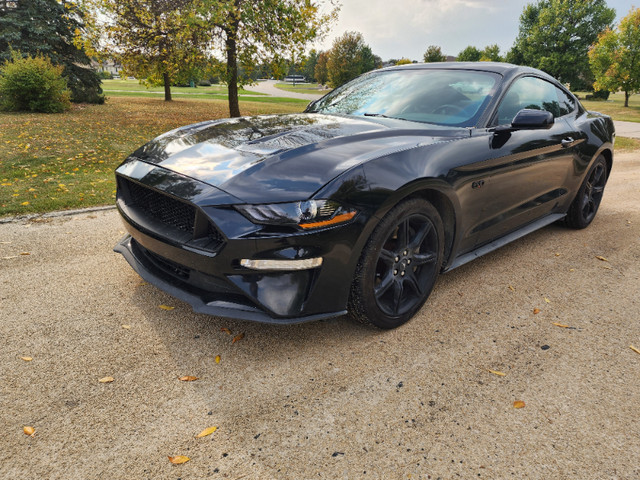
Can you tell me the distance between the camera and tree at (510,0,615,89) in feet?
136

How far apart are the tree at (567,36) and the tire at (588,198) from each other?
140ft

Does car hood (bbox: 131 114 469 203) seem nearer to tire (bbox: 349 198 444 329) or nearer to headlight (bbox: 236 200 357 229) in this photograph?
headlight (bbox: 236 200 357 229)

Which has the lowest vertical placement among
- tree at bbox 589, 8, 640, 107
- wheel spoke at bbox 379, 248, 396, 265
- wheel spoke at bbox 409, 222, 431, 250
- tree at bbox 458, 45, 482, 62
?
wheel spoke at bbox 379, 248, 396, 265

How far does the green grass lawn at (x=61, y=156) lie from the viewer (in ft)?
17.6

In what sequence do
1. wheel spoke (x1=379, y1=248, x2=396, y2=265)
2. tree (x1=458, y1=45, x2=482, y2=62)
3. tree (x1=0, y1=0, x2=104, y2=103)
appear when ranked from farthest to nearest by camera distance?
tree (x1=458, y1=45, x2=482, y2=62) → tree (x1=0, y1=0, x2=104, y2=103) → wheel spoke (x1=379, y1=248, x2=396, y2=265)

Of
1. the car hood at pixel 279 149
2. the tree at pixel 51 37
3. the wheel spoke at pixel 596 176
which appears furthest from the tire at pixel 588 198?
the tree at pixel 51 37

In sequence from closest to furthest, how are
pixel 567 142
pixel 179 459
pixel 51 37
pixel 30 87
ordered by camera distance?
pixel 179 459 → pixel 567 142 → pixel 30 87 → pixel 51 37

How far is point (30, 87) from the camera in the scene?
46.7ft

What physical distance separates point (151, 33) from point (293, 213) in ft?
39.2

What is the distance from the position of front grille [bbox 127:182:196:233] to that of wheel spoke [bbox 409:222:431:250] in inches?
50.3

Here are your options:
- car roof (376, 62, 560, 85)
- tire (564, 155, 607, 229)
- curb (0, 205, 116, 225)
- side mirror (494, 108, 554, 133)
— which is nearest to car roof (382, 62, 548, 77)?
car roof (376, 62, 560, 85)

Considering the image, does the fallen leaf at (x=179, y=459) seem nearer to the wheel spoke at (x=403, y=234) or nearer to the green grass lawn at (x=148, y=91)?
the wheel spoke at (x=403, y=234)

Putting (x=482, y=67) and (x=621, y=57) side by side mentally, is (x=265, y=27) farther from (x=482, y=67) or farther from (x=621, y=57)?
(x=621, y=57)

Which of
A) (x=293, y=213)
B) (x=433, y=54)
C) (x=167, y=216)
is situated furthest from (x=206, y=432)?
(x=433, y=54)
